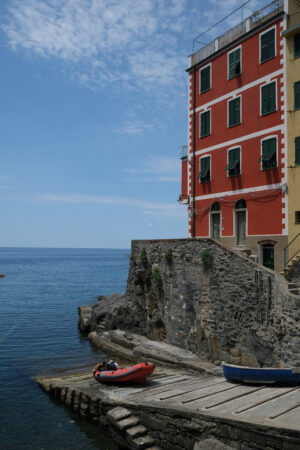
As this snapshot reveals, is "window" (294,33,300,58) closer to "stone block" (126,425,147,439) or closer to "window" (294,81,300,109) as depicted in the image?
"window" (294,81,300,109)

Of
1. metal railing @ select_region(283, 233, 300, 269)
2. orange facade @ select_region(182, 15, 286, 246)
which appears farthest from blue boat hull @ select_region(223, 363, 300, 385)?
orange facade @ select_region(182, 15, 286, 246)

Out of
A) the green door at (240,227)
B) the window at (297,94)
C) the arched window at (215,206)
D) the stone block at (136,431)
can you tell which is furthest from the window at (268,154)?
the stone block at (136,431)

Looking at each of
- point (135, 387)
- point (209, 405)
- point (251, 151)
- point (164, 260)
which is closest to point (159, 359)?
point (135, 387)

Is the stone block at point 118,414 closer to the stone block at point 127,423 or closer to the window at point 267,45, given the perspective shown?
the stone block at point 127,423

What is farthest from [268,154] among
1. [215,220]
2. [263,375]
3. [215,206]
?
[263,375]

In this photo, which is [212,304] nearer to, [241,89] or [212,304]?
[212,304]

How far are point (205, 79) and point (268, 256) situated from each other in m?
12.6

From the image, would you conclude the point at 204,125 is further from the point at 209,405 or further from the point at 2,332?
the point at 2,332

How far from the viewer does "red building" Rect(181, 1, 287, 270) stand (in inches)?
792

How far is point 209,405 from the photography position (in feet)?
40.0

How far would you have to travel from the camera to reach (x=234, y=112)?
22.7 metres

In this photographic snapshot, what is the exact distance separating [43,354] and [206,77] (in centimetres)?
2170

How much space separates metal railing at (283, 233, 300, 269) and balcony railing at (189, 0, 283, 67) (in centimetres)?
1228

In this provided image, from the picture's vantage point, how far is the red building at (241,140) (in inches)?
792
